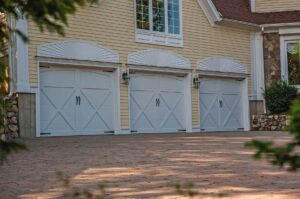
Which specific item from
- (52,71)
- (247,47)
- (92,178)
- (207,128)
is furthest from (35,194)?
(247,47)

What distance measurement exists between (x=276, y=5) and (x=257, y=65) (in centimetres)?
309

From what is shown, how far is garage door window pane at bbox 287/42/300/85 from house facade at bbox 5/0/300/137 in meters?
0.09

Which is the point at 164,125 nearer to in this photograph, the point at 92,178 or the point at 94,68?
the point at 94,68

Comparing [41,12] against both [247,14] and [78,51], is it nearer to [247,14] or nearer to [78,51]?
[78,51]

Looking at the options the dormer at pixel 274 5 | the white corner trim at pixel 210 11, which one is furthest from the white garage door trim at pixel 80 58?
the dormer at pixel 274 5

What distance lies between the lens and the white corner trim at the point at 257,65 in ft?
73.2

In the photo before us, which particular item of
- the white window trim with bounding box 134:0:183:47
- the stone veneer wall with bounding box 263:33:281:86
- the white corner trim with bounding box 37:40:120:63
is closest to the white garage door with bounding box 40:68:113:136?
the white corner trim with bounding box 37:40:120:63

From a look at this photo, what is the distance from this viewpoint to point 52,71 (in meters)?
16.0

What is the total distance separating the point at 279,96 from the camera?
21.2m

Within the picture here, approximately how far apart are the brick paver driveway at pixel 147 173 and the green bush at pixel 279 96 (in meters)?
11.6

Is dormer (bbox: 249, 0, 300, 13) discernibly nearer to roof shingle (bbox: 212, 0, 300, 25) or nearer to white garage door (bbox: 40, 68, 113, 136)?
roof shingle (bbox: 212, 0, 300, 25)

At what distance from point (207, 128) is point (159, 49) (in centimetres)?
388

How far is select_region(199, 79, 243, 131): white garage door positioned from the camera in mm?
20516

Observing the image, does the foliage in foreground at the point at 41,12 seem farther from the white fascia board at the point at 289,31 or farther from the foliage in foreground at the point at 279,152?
the white fascia board at the point at 289,31
